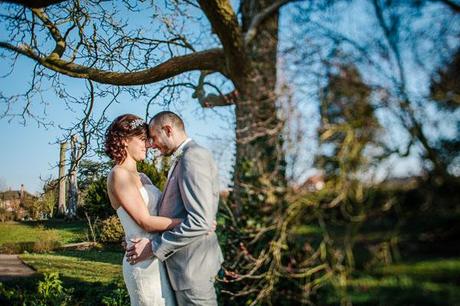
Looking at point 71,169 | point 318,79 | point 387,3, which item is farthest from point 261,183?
point 71,169

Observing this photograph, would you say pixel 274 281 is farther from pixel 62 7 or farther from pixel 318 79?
pixel 62 7

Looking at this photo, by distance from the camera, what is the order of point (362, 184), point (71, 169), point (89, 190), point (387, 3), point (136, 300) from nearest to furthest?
1. point (362, 184)
2. point (136, 300)
3. point (387, 3)
4. point (71, 169)
5. point (89, 190)

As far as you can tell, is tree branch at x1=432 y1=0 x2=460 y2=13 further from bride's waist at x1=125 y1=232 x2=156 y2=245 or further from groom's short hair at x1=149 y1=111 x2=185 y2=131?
bride's waist at x1=125 y1=232 x2=156 y2=245

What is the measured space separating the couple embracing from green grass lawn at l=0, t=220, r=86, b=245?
1350cm

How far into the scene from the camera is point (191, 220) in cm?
247

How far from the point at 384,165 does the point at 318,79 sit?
2.39 ft

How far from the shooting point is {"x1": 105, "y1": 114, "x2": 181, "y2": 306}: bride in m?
2.75

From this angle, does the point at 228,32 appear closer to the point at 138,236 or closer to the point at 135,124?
the point at 135,124

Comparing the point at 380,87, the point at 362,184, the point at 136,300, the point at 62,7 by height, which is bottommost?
the point at 136,300

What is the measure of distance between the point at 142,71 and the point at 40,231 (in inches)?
558

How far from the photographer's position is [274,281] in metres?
3.01

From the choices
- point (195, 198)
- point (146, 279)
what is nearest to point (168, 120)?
point (195, 198)

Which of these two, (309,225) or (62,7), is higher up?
(62,7)

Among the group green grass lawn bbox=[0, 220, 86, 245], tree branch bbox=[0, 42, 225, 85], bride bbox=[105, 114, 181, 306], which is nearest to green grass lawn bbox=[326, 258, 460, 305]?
bride bbox=[105, 114, 181, 306]
